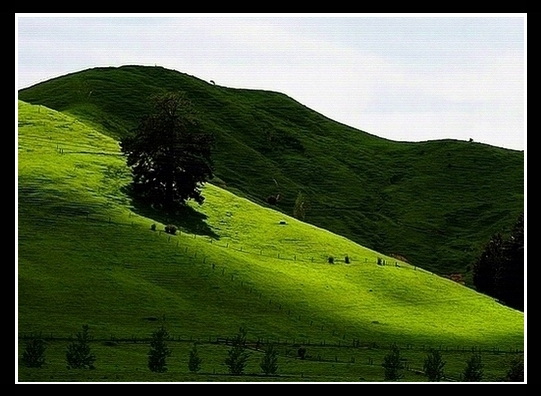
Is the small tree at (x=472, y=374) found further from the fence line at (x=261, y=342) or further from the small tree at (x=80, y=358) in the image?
the small tree at (x=80, y=358)

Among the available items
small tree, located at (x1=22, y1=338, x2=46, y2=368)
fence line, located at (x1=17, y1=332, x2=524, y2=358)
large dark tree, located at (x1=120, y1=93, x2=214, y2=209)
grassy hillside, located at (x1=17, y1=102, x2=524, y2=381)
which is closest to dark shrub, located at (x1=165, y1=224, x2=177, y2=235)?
grassy hillside, located at (x1=17, y1=102, x2=524, y2=381)

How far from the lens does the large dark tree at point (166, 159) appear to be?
93750 millimetres

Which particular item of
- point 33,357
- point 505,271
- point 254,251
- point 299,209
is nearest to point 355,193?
point 299,209

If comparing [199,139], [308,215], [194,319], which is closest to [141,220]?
[199,139]

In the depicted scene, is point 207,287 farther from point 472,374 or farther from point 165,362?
point 472,374

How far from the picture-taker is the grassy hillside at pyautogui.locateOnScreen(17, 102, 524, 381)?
5712cm

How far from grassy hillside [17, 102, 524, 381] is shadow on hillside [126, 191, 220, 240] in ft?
1.03

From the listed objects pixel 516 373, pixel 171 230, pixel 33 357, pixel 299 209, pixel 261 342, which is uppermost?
pixel 299 209

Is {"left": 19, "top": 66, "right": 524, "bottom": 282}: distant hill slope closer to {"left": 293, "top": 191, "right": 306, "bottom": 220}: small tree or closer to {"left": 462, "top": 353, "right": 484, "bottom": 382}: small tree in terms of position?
{"left": 293, "top": 191, "right": 306, "bottom": 220}: small tree

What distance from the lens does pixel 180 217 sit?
3622 inches

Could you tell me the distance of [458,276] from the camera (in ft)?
454

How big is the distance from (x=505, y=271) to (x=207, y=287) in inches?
1986
